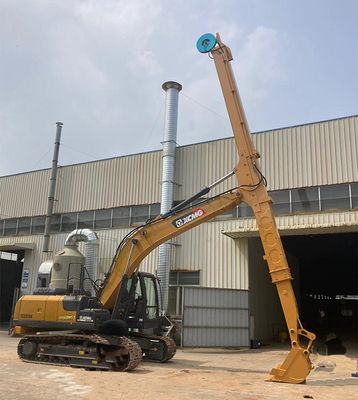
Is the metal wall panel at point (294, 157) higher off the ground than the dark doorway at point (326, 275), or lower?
higher

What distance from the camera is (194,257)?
60.8 ft

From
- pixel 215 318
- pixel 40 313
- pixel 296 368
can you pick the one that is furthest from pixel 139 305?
pixel 215 318

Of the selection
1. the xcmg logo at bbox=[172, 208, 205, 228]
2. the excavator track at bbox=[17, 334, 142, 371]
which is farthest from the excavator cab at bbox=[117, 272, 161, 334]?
the xcmg logo at bbox=[172, 208, 205, 228]

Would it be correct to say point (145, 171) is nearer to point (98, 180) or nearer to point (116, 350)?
point (98, 180)

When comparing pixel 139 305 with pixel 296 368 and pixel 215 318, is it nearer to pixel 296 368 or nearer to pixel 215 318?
pixel 296 368

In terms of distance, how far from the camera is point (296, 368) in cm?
872

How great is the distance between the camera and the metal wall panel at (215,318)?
1630cm

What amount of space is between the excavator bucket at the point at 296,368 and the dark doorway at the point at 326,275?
46.3ft

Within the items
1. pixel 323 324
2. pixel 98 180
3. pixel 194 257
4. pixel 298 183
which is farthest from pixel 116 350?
pixel 323 324

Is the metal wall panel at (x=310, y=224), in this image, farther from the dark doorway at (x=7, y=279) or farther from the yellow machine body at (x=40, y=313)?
the dark doorway at (x=7, y=279)

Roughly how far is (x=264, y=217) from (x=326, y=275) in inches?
1197

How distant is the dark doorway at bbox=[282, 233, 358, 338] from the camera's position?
24.3 metres

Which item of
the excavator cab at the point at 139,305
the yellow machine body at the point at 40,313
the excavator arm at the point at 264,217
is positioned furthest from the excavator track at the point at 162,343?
the excavator arm at the point at 264,217

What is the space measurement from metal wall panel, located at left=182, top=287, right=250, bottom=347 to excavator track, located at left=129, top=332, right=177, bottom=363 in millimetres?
4037
